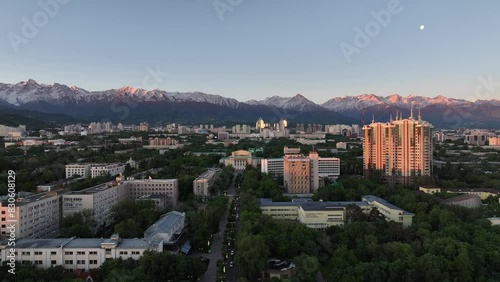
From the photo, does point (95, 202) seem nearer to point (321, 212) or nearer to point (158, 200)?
point (158, 200)

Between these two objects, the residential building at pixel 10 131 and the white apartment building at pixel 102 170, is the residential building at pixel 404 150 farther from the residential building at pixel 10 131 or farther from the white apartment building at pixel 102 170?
the residential building at pixel 10 131

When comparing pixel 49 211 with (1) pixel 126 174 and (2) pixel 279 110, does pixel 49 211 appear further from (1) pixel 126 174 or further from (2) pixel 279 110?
(2) pixel 279 110

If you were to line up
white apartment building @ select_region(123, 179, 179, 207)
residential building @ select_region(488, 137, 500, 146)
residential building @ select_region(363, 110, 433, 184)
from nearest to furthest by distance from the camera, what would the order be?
1. white apartment building @ select_region(123, 179, 179, 207)
2. residential building @ select_region(363, 110, 433, 184)
3. residential building @ select_region(488, 137, 500, 146)

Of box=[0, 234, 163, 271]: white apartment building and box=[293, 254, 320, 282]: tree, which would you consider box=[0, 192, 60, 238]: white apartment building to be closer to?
box=[0, 234, 163, 271]: white apartment building

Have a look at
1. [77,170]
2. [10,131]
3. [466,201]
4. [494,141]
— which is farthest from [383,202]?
[10,131]

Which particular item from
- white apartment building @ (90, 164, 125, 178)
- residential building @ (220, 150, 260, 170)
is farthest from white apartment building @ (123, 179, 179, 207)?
residential building @ (220, 150, 260, 170)

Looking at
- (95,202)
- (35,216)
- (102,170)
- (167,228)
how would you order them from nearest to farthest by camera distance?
(167,228)
(35,216)
(95,202)
(102,170)

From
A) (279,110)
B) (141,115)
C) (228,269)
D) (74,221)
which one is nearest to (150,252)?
(228,269)
